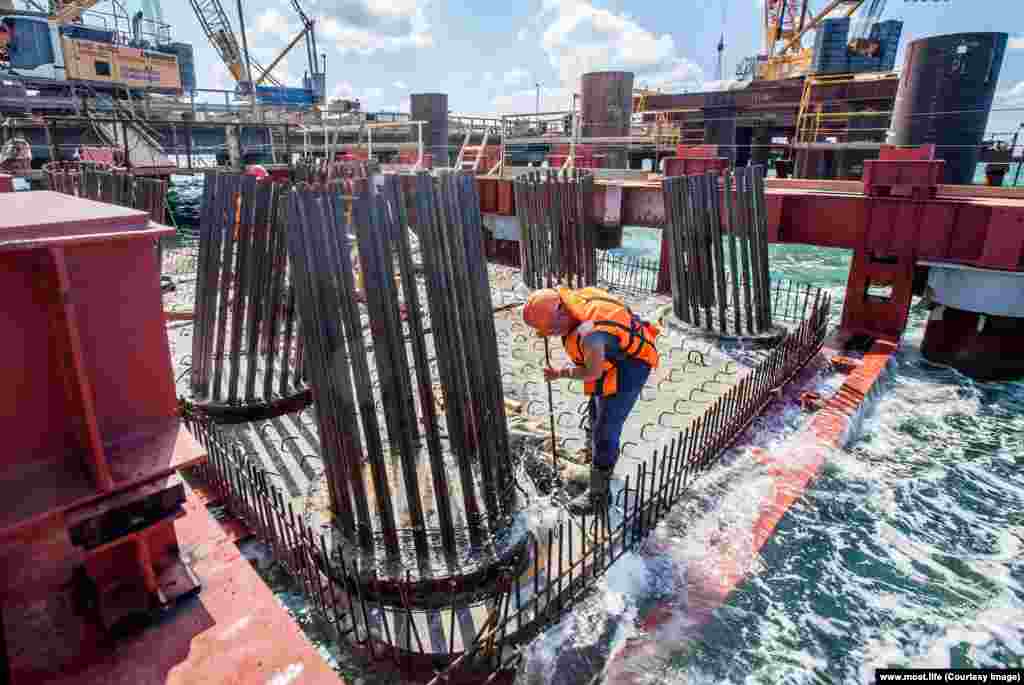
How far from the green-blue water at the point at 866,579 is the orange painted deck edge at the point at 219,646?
1946 mm

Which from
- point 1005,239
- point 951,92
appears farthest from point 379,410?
point 951,92

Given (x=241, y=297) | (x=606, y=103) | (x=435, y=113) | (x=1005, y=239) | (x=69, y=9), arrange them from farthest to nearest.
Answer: (x=69, y=9) → (x=435, y=113) → (x=606, y=103) → (x=1005, y=239) → (x=241, y=297)

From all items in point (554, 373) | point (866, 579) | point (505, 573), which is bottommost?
point (866, 579)

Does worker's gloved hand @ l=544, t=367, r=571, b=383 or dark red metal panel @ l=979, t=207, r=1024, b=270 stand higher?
dark red metal panel @ l=979, t=207, r=1024, b=270

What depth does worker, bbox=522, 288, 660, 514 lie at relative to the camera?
16.2 feet

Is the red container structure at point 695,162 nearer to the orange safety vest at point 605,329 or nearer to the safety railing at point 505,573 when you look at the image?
the safety railing at point 505,573

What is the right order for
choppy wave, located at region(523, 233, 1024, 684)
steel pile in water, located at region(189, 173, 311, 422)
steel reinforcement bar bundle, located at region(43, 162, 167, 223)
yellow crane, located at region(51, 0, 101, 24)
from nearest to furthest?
choppy wave, located at region(523, 233, 1024, 684) < steel pile in water, located at region(189, 173, 311, 422) < steel reinforcement bar bundle, located at region(43, 162, 167, 223) < yellow crane, located at region(51, 0, 101, 24)

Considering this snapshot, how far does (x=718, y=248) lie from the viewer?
9.98 metres

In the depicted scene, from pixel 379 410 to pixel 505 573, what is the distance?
4165 mm

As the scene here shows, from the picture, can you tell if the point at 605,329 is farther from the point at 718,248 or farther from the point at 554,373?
the point at 718,248

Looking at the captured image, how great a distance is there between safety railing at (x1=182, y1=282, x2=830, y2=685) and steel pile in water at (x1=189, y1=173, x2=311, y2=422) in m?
0.74

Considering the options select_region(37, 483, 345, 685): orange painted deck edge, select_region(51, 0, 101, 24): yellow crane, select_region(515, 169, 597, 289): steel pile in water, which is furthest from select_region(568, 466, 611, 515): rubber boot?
select_region(51, 0, 101, 24): yellow crane

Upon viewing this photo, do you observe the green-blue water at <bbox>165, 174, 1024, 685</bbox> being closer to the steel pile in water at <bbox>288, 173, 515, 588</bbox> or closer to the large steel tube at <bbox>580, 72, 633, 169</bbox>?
the steel pile in water at <bbox>288, 173, 515, 588</bbox>

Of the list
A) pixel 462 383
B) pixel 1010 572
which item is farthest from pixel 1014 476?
pixel 462 383
